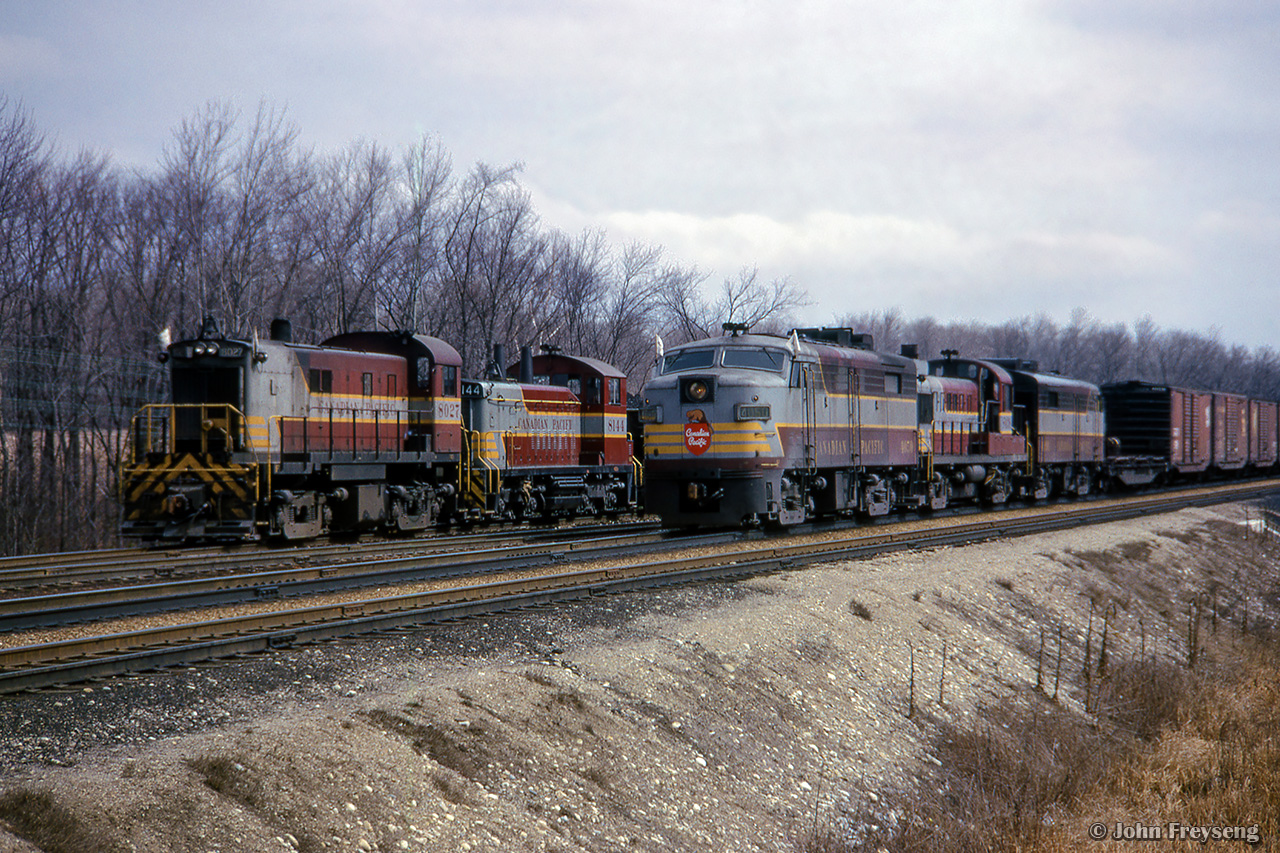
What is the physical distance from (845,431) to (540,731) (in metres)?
13.1

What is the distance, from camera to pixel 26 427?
24453 mm

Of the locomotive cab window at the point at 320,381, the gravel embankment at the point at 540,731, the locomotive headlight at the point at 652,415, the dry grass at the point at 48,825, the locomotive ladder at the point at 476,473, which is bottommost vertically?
the gravel embankment at the point at 540,731

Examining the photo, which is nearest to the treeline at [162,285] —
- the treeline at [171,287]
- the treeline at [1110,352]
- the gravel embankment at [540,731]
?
the treeline at [171,287]

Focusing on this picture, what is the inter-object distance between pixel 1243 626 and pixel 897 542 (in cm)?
591

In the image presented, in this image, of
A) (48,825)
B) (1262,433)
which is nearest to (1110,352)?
(1262,433)

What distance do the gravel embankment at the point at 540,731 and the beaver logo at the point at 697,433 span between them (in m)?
4.45

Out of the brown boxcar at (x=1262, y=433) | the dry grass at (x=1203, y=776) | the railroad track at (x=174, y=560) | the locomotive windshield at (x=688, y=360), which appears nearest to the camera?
the dry grass at (x=1203, y=776)

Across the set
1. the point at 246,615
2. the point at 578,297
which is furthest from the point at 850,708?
the point at 578,297

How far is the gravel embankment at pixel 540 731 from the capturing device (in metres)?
5.36

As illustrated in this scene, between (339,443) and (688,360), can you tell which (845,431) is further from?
(339,443)

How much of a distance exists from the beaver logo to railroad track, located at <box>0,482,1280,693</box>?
5.89ft

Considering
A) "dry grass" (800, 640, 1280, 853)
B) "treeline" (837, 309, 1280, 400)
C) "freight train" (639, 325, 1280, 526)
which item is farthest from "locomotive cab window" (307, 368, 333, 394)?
"treeline" (837, 309, 1280, 400)

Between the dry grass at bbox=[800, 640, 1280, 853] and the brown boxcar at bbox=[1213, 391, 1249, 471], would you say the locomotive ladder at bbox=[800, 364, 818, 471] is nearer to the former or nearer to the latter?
the dry grass at bbox=[800, 640, 1280, 853]

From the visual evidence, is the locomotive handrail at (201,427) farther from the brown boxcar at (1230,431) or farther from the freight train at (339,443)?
the brown boxcar at (1230,431)
